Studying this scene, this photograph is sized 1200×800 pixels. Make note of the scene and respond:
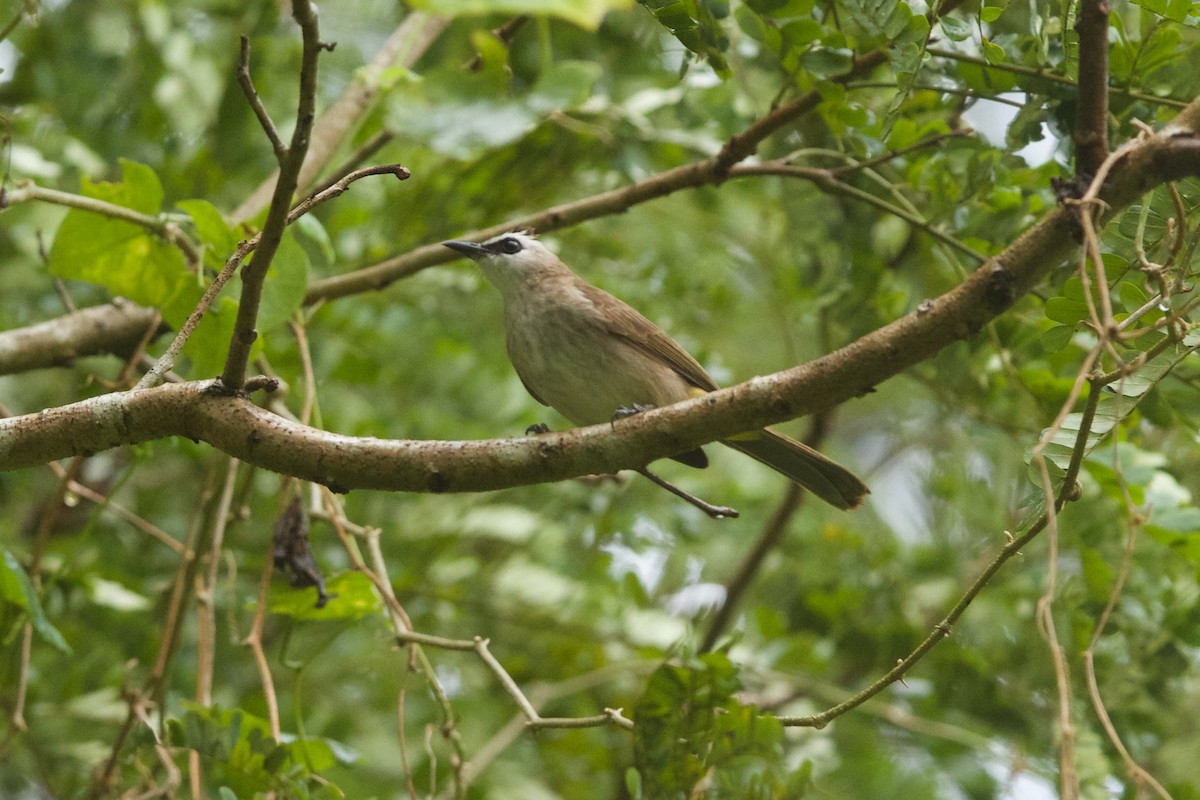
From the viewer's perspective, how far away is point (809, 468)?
135 inches

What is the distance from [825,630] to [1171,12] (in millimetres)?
3010

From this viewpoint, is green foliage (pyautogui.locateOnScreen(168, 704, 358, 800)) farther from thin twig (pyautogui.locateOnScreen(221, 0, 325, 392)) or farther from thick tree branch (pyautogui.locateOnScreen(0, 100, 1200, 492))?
thin twig (pyautogui.locateOnScreen(221, 0, 325, 392))

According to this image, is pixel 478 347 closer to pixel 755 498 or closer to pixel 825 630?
pixel 755 498

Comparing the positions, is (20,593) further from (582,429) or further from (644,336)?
(644,336)

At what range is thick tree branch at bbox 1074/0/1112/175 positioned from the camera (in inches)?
74.2

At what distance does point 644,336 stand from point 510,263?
0.54 m

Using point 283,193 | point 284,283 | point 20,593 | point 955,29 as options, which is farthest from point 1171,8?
point 20,593

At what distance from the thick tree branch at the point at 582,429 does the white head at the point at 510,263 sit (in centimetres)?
165

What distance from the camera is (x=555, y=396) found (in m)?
3.69

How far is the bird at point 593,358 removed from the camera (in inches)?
136

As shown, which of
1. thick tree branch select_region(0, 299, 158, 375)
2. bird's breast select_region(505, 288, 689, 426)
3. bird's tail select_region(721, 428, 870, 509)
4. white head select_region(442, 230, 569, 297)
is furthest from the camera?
white head select_region(442, 230, 569, 297)

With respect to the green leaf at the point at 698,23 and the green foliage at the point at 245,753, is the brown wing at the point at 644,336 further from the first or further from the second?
the green foliage at the point at 245,753

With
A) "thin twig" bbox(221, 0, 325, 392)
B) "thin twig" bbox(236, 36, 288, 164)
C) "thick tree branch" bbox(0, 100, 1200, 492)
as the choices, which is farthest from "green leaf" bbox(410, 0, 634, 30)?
"thick tree branch" bbox(0, 100, 1200, 492)

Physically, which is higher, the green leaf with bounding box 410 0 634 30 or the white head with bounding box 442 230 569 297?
the white head with bounding box 442 230 569 297
